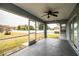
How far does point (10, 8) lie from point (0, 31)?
1240mm

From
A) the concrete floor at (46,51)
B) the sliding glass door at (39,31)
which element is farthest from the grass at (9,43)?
the sliding glass door at (39,31)

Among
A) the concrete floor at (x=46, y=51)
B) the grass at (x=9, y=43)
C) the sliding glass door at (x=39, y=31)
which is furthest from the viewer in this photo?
the sliding glass door at (x=39, y=31)

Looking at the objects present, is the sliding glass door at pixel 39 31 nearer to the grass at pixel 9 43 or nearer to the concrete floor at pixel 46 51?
the grass at pixel 9 43

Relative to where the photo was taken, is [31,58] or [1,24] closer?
[31,58]

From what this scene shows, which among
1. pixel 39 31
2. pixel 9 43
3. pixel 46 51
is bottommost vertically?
pixel 46 51

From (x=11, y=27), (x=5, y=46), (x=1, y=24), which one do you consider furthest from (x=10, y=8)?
(x=5, y=46)

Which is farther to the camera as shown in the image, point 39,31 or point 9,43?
point 39,31

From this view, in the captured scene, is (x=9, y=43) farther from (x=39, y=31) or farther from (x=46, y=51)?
(x=39, y=31)

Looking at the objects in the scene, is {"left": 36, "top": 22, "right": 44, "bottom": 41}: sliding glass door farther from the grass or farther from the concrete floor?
the concrete floor

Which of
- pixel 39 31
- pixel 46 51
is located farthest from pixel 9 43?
pixel 39 31

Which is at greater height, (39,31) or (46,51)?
(39,31)

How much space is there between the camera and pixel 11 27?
6133 millimetres

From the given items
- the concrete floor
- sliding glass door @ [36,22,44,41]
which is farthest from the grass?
sliding glass door @ [36,22,44,41]

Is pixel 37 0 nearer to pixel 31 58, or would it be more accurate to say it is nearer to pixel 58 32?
pixel 31 58
